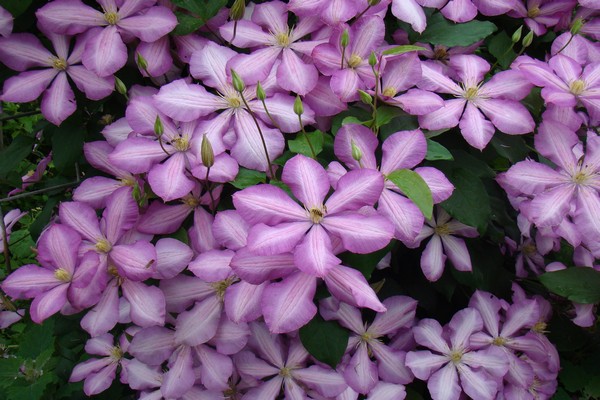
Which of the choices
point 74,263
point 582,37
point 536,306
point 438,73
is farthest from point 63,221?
point 582,37

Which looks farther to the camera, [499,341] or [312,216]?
[499,341]

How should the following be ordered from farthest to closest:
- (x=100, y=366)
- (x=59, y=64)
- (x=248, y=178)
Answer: (x=100, y=366)
(x=59, y=64)
(x=248, y=178)

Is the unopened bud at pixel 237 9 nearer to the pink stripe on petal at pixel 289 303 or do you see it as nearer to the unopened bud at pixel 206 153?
the unopened bud at pixel 206 153

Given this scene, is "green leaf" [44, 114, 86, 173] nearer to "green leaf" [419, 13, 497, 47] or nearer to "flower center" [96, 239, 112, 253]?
"flower center" [96, 239, 112, 253]

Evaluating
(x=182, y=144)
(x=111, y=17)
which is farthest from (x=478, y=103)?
(x=111, y=17)

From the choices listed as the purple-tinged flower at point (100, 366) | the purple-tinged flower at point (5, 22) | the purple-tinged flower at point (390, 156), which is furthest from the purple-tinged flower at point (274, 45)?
the purple-tinged flower at point (100, 366)

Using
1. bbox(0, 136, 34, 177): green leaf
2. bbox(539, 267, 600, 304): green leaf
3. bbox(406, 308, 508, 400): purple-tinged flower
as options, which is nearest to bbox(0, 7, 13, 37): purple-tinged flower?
bbox(0, 136, 34, 177): green leaf

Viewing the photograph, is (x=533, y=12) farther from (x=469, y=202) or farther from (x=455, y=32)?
(x=469, y=202)

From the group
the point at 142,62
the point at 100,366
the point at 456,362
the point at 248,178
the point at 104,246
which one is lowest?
the point at 100,366
